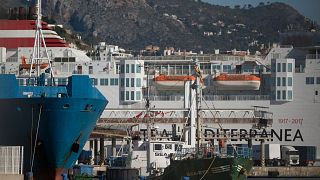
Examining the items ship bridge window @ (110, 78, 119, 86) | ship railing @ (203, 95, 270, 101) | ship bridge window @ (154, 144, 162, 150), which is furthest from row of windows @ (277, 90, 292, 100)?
ship bridge window @ (154, 144, 162, 150)

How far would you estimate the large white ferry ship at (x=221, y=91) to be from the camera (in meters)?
87.9

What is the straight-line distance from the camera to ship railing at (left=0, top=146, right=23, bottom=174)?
4997cm

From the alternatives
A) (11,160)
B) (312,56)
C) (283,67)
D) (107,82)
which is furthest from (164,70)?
(11,160)

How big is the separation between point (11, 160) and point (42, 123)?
7.12m

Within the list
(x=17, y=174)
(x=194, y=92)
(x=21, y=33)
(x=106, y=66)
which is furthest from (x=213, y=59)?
(x=17, y=174)

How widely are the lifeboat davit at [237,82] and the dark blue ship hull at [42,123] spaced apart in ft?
105

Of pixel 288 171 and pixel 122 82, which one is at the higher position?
pixel 122 82

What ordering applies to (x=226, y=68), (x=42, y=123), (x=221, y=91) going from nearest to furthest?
(x=42, y=123)
(x=221, y=91)
(x=226, y=68)

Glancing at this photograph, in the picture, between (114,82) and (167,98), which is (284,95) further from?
(114,82)

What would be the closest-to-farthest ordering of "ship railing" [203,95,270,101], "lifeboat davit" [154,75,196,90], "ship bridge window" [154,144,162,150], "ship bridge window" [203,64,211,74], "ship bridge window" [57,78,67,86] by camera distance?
"ship bridge window" [154,144,162,150] → "ship bridge window" [57,78,67,86] → "ship railing" [203,95,270,101] → "lifeboat davit" [154,75,196,90] → "ship bridge window" [203,64,211,74]

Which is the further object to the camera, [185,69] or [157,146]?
[185,69]

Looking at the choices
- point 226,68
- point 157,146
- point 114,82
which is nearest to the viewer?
point 157,146

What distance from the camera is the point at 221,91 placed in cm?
9094

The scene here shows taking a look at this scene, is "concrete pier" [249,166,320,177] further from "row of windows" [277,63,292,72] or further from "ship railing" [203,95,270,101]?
"row of windows" [277,63,292,72]
